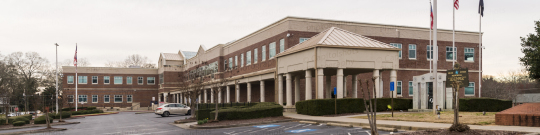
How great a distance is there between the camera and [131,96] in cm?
8744

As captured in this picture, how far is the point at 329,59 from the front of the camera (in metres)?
30.3

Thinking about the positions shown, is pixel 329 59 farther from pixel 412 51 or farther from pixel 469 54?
pixel 469 54

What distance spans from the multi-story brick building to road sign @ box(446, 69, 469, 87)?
802 millimetres

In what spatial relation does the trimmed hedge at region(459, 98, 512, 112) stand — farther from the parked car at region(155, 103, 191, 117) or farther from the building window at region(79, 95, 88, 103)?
the building window at region(79, 95, 88, 103)

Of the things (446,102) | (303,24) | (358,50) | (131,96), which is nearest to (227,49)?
(303,24)

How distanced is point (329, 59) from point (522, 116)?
15435mm

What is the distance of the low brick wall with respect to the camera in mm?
15406

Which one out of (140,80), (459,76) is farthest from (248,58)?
(140,80)

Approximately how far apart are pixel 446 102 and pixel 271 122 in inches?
479

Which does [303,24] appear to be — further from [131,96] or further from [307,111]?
[131,96]

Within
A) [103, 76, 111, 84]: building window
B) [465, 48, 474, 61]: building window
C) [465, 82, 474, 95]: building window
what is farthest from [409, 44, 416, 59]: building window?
[103, 76, 111, 84]: building window

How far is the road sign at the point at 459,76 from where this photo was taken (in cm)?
2738

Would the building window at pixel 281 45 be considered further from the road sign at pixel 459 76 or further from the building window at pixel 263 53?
the road sign at pixel 459 76

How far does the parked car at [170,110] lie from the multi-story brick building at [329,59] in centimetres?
206
